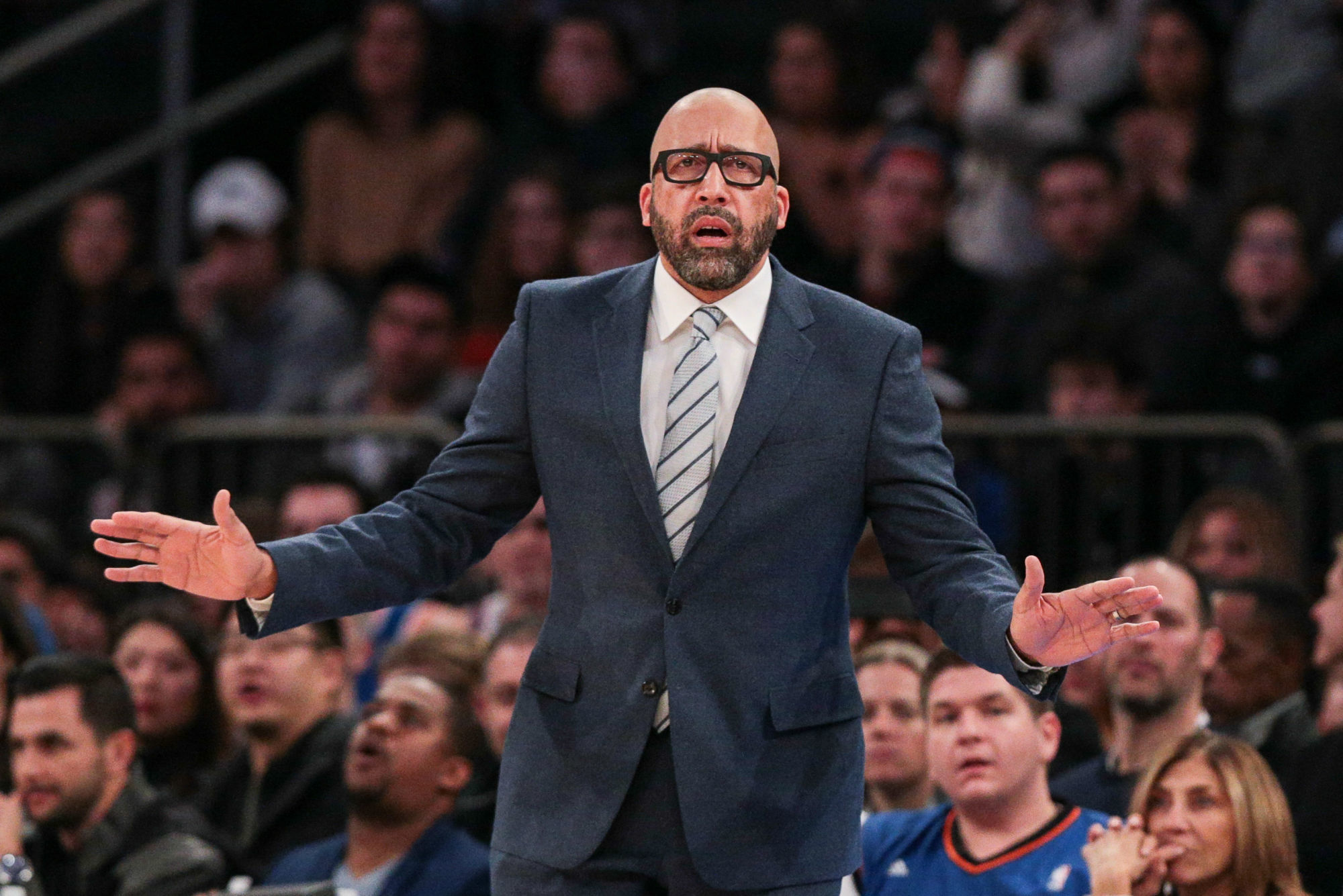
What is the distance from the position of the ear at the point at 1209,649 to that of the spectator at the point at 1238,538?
82 centimetres

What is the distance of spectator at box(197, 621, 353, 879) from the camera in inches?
224

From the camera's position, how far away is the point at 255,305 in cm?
895

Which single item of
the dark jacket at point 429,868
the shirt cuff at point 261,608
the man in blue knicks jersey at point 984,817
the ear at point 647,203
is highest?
the ear at point 647,203

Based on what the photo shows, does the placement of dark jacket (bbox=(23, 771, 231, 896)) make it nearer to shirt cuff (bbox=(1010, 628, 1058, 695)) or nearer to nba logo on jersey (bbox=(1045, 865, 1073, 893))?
nba logo on jersey (bbox=(1045, 865, 1073, 893))

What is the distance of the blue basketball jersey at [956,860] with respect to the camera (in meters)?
4.45

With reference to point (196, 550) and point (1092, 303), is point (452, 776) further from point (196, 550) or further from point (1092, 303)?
point (1092, 303)

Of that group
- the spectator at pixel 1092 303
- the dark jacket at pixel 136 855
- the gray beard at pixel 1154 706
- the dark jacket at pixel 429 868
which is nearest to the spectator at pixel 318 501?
the dark jacket at pixel 136 855

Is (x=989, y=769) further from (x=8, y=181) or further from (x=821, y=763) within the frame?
(x=8, y=181)


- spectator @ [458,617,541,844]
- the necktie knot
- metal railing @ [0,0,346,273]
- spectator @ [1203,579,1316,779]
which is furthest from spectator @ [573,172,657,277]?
the necktie knot

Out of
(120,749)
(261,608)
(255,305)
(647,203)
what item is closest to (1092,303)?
(120,749)

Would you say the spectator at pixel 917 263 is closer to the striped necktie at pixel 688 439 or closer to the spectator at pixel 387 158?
the spectator at pixel 387 158

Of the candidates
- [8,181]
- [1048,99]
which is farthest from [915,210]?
[8,181]

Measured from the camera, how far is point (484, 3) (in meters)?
9.52

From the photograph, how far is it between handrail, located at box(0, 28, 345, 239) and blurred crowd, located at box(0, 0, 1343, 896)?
0.18 m
